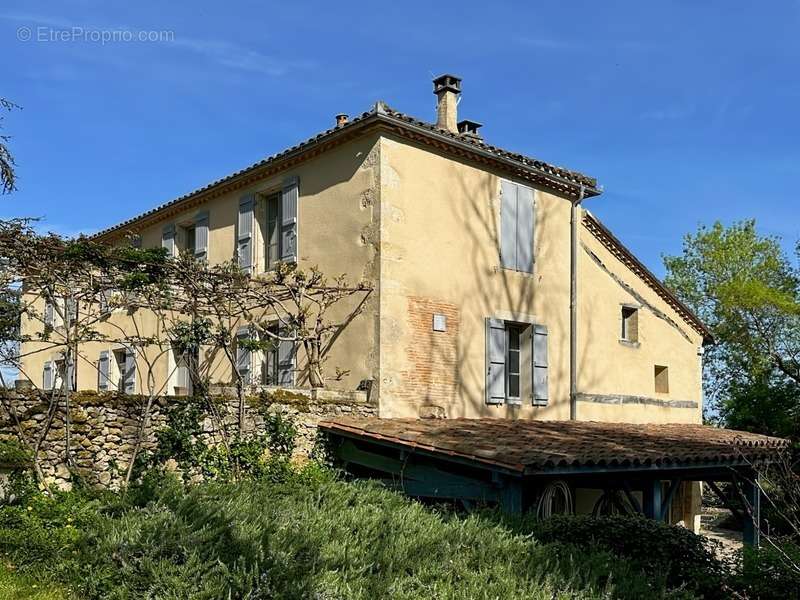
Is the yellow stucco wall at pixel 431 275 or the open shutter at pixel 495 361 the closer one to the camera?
the yellow stucco wall at pixel 431 275

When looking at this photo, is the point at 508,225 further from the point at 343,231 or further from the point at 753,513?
the point at 753,513

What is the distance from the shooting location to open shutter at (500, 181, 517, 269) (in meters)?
14.5

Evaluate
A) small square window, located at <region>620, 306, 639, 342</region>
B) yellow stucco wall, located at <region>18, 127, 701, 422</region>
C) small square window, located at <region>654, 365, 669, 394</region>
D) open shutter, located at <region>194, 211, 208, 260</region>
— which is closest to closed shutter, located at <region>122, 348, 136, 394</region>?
yellow stucco wall, located at <region>18, 127, 701, 422</region>

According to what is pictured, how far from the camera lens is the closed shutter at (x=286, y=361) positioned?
13122mm

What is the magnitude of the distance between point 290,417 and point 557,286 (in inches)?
243

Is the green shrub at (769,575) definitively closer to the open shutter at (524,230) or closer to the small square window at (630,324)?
the open shutter at (524,230)

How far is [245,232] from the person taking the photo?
14.4 meters

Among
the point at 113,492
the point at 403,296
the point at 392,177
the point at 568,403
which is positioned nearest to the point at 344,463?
the point at 403,296

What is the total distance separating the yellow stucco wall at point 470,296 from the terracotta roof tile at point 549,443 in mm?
629

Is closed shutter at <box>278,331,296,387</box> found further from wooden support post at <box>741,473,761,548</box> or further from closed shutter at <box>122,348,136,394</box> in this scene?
wooden support post at <box>741,473,761,548</box>

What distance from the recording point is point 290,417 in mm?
11523

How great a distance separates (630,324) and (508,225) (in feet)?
14.1

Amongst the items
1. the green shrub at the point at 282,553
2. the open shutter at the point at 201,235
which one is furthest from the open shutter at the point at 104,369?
the green shrub at the point at 282,553

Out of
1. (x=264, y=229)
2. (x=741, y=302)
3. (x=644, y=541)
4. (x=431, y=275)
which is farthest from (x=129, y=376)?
(x=741, y=302)
